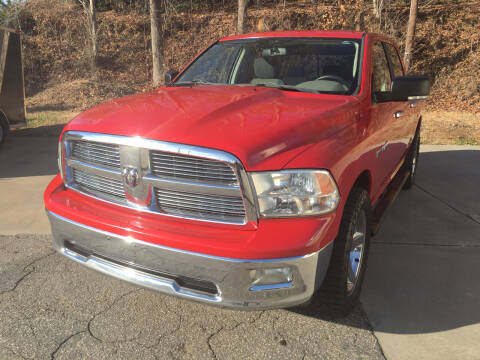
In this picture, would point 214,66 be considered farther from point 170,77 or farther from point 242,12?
point 242,12

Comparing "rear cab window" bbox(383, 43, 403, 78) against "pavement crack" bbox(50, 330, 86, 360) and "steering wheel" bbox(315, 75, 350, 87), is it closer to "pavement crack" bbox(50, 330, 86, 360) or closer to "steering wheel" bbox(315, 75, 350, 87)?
"steering wheel" bbox(315, 75, 350, 87)

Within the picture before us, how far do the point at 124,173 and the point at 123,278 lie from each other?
23.3 inches

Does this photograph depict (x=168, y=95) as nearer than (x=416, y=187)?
Yes

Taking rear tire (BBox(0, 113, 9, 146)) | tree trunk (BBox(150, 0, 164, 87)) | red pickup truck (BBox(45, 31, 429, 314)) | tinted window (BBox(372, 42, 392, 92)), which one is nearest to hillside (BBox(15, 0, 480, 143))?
tree trunk (BBox(150, 0, 164, 87))

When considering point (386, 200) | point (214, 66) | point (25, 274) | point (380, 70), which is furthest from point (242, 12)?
point (25, 274)

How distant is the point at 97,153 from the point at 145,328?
1118 mm

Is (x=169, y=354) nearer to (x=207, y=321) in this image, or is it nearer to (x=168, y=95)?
(x=207, y=321)

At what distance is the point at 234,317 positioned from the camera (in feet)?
8.71

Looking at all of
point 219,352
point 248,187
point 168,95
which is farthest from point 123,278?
point 168,95

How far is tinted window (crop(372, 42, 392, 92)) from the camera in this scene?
3496mm

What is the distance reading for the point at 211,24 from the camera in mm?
16312

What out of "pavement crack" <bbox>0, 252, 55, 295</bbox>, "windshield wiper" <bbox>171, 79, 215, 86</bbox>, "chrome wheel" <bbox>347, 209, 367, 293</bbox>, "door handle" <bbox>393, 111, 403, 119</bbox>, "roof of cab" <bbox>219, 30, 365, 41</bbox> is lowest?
"pavement crack" <bbox>0, 252, 55, 295</bbox>

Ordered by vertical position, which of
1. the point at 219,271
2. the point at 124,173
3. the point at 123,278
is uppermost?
the point at 124,173

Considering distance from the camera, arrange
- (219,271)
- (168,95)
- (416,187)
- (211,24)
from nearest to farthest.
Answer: (219,271) → (168,95) → (416,187) → (211,24)
